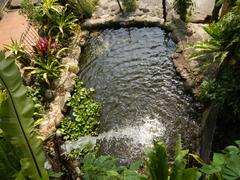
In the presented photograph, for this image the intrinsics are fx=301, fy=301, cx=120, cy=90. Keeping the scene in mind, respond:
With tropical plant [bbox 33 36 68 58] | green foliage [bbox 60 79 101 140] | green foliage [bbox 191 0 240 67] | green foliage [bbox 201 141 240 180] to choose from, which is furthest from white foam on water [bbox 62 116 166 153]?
green foliage [bbox 201 141 240 180]

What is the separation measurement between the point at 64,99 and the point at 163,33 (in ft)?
11.0

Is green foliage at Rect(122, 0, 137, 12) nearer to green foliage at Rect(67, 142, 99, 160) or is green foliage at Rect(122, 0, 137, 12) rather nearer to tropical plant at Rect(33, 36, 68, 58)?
tropical plant at Rect(33, 36, 68, 58)

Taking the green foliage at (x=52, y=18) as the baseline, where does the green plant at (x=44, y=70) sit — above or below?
below

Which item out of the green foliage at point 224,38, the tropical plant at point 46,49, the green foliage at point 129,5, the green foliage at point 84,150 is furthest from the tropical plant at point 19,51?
the green foliage at point 224,38

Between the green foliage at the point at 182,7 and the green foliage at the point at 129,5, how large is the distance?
Result: 147cm

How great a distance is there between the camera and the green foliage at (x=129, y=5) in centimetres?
874

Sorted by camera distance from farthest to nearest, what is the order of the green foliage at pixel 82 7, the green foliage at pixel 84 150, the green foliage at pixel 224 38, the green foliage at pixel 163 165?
1. the green foliage at pixel 82 7
2. the green foliage at pixel 84 150
3. the green foliage at pixel 224 38
4. the green foliage at pixel 163 165

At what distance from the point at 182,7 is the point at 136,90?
2.60 meters

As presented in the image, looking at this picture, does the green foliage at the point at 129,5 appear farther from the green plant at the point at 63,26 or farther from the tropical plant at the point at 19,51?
the tropical plant at the point at 19,51

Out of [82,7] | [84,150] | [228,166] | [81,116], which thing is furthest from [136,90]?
[228,166]

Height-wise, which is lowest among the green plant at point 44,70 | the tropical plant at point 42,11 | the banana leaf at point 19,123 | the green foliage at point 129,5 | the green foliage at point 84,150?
the green foliage at point 84,150

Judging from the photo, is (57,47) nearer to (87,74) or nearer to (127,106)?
(87,74)

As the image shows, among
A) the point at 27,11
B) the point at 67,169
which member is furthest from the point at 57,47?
the point at 67,169

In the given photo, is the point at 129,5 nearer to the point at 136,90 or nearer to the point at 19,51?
the point at 136,90
